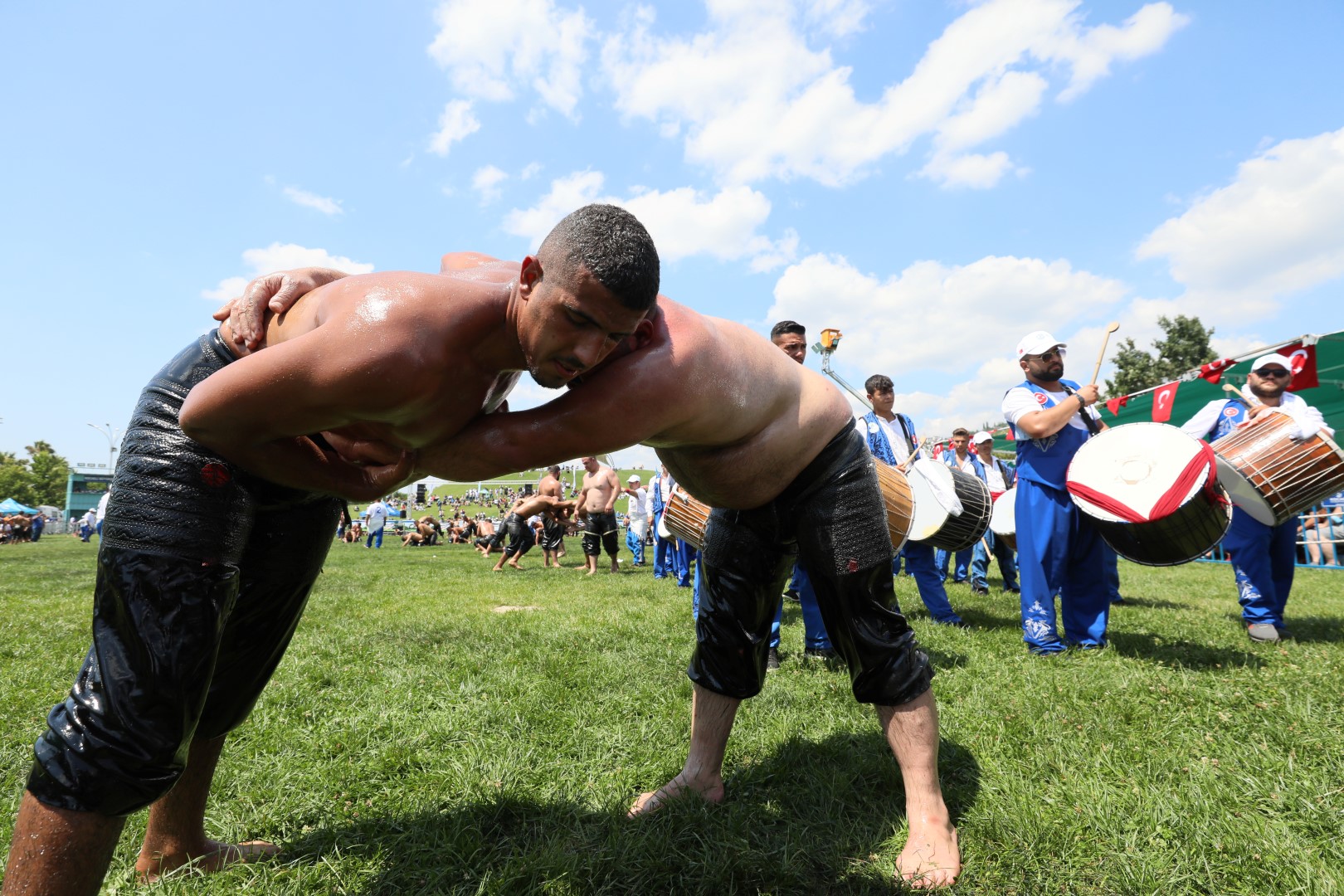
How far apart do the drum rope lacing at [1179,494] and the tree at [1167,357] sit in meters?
35.3

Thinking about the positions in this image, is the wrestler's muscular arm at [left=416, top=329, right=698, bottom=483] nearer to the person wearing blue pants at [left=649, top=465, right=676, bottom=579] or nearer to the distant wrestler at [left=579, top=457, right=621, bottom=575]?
the person wearing blue pants at [left=649, top=465, right=676, bottom=579]

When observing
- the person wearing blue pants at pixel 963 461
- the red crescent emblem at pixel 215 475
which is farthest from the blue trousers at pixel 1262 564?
the red crescent emblem at pixel 215 475

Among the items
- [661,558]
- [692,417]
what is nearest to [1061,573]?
[692,417]

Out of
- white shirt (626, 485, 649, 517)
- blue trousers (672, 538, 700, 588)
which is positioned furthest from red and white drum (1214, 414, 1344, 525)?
white shirt (626, 485, 649, 517)

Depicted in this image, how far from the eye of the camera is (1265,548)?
5.50m

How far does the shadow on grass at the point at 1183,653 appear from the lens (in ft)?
14.3

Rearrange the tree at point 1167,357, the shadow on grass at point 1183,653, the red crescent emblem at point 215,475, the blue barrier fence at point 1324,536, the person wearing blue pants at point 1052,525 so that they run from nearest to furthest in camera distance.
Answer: the red crescent emblem at point 215,475 → the shadow on grass at point 1183,653 → the person wearing blue pants at point 1052,525 → the blue barrier fence at point 1324,536 → the tree at point 1167,357

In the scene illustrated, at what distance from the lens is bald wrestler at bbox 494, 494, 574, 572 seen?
11438mm

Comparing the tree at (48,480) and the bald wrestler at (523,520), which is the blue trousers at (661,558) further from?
the tree at (48,480)

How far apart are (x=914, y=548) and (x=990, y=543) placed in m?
4.51

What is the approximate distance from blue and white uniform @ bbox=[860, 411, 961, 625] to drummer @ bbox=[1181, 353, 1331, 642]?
2152mm

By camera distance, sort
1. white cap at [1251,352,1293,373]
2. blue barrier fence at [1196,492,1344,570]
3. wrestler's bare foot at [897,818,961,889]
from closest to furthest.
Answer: wrestler's bare foot at [897,818,961,889], white cap at [1251,352,1293,373], blue barrier fence at [1196,492,1344,570]

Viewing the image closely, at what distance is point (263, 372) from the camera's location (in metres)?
1.49

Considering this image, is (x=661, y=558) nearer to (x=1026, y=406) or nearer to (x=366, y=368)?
(x=1026, y=406)
